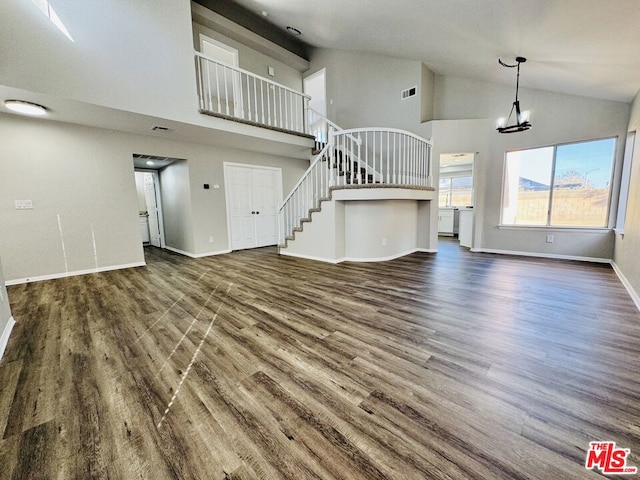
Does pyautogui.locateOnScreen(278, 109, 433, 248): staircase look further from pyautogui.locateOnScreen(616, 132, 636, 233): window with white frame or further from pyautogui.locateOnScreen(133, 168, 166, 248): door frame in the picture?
pyautogui.locateOnScreen(133, 168, 166, 248): door frame

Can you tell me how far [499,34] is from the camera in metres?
3.40

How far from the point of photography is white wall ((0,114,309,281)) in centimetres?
386

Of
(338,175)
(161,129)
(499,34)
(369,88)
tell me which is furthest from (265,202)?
(499,34)

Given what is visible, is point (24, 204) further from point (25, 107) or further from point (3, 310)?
point (3, 310)

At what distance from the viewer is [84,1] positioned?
324cm

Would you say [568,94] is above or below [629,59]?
above

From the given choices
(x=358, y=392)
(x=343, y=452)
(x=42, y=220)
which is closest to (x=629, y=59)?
(x=358, y=392)

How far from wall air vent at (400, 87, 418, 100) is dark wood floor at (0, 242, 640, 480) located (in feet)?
14.6

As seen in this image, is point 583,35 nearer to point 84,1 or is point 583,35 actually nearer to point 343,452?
point 343,452

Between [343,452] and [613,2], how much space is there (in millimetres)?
4003

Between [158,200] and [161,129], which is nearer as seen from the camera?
[161,129]

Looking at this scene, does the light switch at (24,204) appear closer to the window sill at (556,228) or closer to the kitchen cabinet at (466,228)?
the kitchen cabinet at (466,228)

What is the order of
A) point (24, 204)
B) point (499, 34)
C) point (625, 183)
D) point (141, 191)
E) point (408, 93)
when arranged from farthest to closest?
point (141, 191) < point (408, 93) < point (625, 183) < point (24, 204) < point (499, 34)

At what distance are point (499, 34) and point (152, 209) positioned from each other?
28.1 ft
